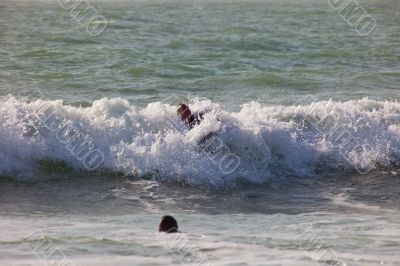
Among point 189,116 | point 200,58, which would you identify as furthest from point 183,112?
point 200,58

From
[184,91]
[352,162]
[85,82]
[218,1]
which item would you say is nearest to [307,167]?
[352,162]

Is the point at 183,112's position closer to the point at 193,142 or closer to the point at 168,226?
the point at 193,142

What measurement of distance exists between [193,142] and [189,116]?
2.03 feet

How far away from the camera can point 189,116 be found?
13.0 m

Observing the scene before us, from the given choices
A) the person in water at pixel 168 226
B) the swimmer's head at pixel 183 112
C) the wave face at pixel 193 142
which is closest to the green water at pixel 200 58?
the wave face at pixel 193 142

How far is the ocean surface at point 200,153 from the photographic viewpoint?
A: 8.04 meters

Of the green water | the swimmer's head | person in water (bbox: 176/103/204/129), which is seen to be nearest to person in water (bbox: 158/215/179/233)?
person in water (bbox: 176/103/204/129)

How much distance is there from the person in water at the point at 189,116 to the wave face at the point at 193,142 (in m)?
0.11

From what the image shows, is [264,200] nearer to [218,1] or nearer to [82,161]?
[82,161]

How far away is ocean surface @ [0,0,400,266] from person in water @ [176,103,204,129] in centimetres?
18

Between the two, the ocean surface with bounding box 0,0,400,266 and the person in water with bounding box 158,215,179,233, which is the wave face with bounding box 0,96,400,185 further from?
the person in water with bounding box 158,215,179,233

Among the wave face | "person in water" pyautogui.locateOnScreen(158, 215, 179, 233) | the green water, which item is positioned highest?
the green water

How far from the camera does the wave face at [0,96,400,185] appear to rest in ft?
40.2

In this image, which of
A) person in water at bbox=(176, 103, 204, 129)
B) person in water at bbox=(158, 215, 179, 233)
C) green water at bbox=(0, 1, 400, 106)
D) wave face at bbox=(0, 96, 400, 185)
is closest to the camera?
person in water at bbox=(158, 215, 179, 233)
